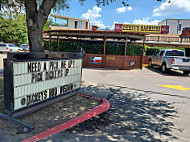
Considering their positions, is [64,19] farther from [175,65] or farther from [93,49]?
[175,65]

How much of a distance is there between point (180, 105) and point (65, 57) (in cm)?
462

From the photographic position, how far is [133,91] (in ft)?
27.2

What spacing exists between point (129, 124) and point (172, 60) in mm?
10157

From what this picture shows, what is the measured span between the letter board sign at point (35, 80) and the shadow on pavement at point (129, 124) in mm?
1231

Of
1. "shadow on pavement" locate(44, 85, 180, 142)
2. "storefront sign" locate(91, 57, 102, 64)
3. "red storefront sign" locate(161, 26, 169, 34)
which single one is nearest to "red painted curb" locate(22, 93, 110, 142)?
"shadow on pavement" locate(44, 85, 180, 142)

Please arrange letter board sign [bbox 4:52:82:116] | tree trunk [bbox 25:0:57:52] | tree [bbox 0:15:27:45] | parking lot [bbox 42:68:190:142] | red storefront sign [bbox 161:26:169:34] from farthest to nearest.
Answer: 1. tree [bbox 0:15:27:45]
2. red storefront sign [bbox 161:26:169:34]
3. tree trunk [bbox 25:0:57:52]
4. parking lot [bbox 42:68:190:142]
5. letter board sign [bbox 4:52:82:116]

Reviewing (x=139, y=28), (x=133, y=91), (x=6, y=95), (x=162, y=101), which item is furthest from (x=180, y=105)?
(x=139, y=28)

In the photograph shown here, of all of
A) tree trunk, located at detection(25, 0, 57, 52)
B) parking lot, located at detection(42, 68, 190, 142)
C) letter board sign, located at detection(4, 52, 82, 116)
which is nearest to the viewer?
letter board sign, located at detection(4, 52, 82, 116)

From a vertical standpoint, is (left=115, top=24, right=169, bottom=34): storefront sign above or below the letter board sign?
above

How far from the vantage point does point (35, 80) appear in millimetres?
4500

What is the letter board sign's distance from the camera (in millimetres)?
3893

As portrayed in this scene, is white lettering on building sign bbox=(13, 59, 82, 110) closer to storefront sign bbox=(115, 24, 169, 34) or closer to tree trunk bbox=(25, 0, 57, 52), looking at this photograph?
tree trunk bbox=(25, 0, 57, 52)

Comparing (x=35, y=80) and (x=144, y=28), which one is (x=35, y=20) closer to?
(x=35, y=80)

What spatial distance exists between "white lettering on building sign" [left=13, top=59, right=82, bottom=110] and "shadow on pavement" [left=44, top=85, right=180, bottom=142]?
4.10ft
